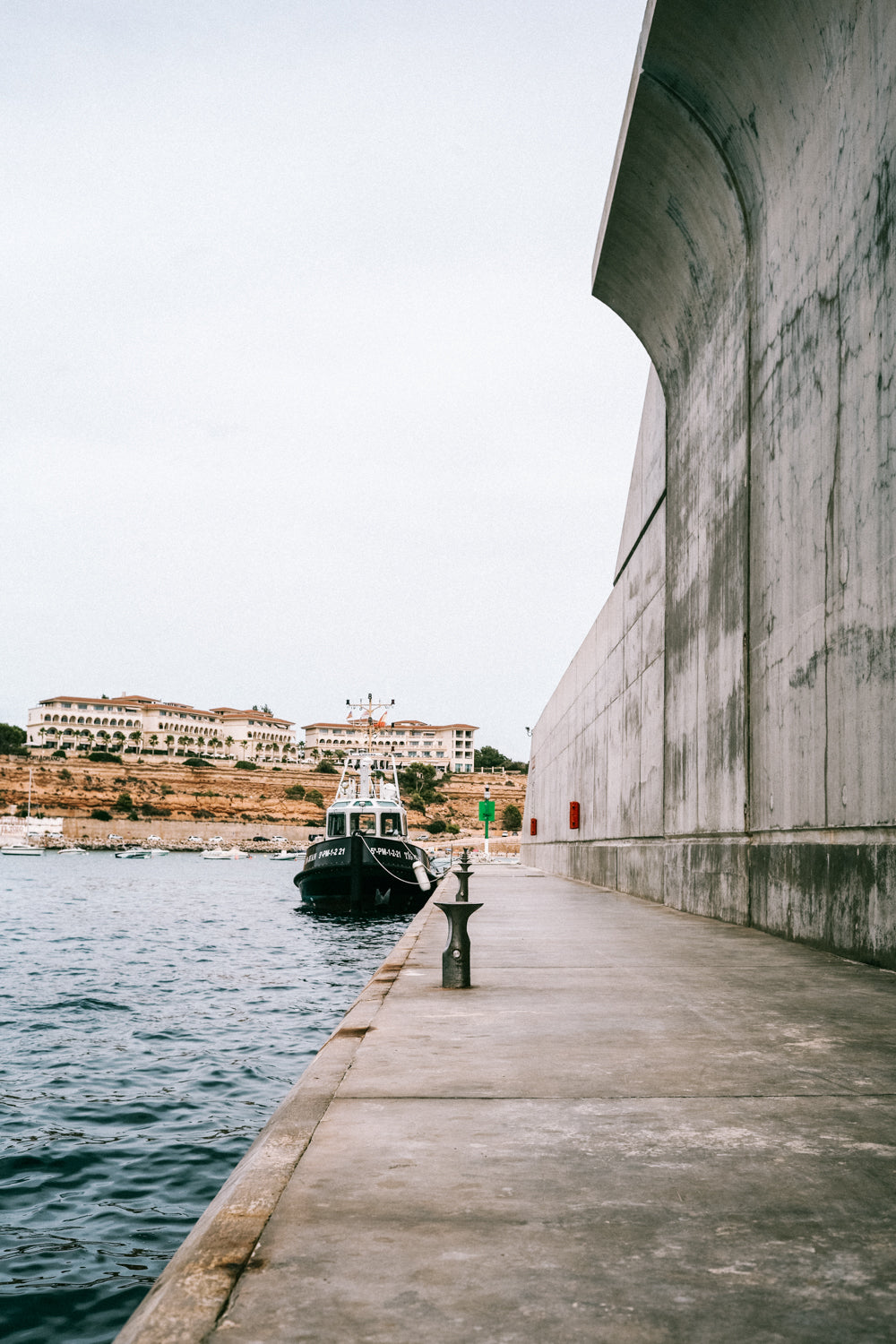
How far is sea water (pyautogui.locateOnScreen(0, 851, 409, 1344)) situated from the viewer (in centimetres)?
542

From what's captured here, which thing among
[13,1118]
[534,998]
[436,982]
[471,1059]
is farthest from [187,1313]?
[13,1118]

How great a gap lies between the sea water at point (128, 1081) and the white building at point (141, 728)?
518 feet

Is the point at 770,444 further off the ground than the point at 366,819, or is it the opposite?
the point at 770,444

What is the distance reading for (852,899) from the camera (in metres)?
8.10

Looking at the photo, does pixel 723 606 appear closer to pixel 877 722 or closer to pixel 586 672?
pixel 877 722

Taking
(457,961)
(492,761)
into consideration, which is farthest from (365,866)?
(492,761)

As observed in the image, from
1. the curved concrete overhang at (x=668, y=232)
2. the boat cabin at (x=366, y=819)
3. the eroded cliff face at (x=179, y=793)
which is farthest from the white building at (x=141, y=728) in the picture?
the curved concrete overhang at (x=668, y=232)

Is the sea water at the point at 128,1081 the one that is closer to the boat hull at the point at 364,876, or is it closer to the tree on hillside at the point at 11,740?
the boat hull at the point at 364,876

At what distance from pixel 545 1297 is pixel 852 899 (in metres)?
6.49

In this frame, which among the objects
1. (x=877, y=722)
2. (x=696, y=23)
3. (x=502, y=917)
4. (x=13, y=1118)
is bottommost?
(x=13, y=1118)

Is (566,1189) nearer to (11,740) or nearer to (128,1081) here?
(128,1081)

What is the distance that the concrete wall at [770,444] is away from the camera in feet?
25.9

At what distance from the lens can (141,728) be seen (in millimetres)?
188875

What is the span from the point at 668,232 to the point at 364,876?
21.5m
